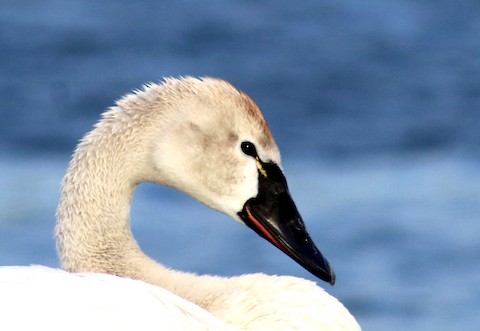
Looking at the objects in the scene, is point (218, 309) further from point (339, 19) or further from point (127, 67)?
point (339, 19)

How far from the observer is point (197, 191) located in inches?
199

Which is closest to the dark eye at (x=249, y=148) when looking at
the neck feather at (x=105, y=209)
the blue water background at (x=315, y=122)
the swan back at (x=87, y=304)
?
the neck feather at (x=105, y=209)

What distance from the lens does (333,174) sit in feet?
32.3

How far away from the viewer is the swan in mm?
4785

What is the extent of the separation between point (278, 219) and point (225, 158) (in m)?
0.26

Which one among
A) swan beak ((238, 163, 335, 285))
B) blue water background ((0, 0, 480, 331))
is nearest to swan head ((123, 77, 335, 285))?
swan beak ((238, 163, 335, 285))

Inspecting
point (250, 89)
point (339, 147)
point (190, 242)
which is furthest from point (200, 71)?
point (190, 242)

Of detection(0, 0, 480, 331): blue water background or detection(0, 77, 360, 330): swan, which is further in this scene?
detection(0, 0, 480, 331): blue water background

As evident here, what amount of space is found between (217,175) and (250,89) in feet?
20.9

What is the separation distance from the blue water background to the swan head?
3278 mm

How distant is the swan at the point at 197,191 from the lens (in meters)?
4.79

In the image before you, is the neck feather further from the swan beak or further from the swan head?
the swan beak

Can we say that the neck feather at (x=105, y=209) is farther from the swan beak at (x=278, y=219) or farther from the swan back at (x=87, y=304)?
the swan back at (x=87, y=304)

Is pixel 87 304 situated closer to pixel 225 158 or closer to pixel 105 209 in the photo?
pixel 105 209
